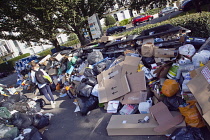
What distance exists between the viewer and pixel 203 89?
1.92m

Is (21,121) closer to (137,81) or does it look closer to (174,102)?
(137,81)

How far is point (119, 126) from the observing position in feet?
8.26

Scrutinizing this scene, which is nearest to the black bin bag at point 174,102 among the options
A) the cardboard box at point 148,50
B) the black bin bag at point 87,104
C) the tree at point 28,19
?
the cardboard box at point 148,50

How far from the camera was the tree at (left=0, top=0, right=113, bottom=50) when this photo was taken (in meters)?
7.34

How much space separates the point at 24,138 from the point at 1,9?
8221 millimetres

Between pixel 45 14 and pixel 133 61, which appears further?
pixel 45 14

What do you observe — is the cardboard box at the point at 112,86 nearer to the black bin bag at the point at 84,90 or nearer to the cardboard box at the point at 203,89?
the black bin bag at the point at 84,90

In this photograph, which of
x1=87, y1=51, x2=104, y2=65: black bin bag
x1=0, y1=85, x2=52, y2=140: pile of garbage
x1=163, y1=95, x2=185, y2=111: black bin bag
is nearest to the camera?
x1=163, y1=95, x2=185, y2=111: black bin bag

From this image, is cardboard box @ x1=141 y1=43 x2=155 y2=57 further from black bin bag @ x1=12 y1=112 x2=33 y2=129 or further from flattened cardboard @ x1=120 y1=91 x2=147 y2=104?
black bin bag @ x1=12 y1=112 x2=33 y2=129

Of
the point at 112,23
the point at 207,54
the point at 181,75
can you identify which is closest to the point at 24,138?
the point at 181,75

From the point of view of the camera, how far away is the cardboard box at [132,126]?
232cm

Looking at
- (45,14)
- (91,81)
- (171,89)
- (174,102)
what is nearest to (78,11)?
(45,14)

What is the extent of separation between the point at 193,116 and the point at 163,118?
426 millimetres

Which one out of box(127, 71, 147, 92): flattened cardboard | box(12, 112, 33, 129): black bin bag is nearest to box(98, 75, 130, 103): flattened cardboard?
box(127, 71, 147, 92): flattened cardboard
